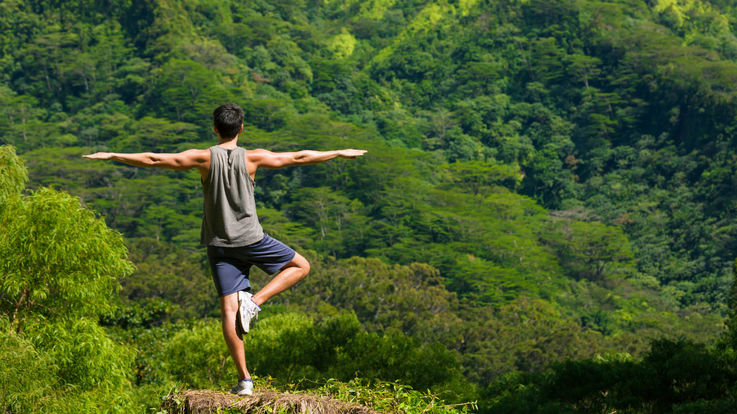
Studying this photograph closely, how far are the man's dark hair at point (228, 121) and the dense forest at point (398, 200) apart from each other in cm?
130

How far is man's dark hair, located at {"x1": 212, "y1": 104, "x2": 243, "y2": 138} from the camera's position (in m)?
3.95

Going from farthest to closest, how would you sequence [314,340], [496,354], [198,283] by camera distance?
[198,283] → [496,354] → [314,340]

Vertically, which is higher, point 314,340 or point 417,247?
point 314,340

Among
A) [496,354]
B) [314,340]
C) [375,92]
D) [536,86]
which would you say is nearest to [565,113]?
[536,86]

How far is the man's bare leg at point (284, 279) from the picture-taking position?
13.4 ft

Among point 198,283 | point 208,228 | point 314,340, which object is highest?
point 208,228

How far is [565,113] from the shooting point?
75625mm

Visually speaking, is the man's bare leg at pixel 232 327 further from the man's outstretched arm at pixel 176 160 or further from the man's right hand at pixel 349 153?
the man's right hand at pixel 349 153

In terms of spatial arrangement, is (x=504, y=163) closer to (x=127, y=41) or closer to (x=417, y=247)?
(x=417, y=247)

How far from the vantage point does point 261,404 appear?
3898mm

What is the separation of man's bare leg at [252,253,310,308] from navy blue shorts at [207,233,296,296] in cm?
7

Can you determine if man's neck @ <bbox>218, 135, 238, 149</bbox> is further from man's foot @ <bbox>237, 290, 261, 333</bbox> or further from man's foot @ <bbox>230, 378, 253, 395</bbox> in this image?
man's foot @ <bbox>230, 378, 253, 395</bbox>

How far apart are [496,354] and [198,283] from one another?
12158 millimetres

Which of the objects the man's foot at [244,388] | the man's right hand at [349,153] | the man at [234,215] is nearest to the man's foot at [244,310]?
the man at [234,215]
